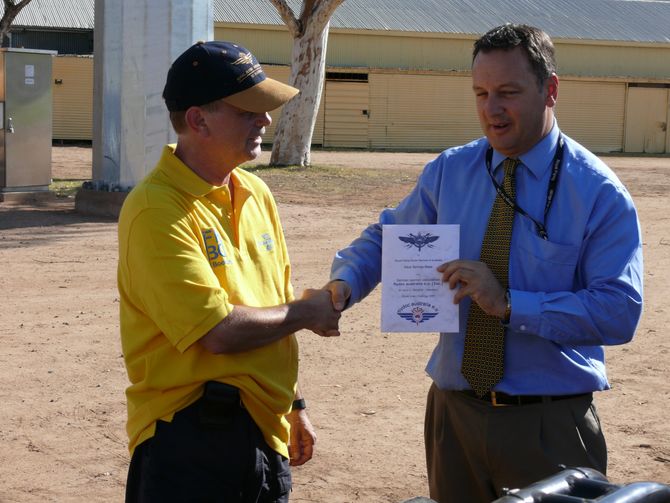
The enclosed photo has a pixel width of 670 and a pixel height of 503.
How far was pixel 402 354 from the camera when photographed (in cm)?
868

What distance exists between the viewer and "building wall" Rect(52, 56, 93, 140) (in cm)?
3834

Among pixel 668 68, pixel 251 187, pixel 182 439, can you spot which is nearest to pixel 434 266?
pixel 251 187

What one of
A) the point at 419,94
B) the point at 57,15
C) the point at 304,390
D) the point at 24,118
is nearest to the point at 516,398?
the point at 304,390

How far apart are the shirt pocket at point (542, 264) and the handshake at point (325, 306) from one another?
607 millimetres

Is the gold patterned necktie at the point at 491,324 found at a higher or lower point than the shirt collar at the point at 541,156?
lower

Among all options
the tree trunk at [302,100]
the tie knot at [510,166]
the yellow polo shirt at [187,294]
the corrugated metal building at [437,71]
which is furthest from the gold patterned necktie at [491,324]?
the corrugated metal building at [437,71]

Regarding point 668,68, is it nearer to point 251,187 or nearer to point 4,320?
point 4,320

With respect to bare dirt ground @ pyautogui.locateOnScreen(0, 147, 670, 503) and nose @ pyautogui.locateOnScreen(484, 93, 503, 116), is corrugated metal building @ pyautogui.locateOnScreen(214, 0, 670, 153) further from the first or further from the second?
nose @ pyautogui.locateOnScreen(484, 93, 503, 116)

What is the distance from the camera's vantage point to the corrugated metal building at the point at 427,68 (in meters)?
42.2

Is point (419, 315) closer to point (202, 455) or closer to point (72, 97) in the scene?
point (202, 455)

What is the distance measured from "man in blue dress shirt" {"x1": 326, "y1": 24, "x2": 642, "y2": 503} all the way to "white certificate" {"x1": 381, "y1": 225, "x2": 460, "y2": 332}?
0.20 feet

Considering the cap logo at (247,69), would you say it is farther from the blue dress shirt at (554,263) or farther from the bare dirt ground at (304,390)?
the bare dirt ground at (304,390)

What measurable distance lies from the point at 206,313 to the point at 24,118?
593 inches

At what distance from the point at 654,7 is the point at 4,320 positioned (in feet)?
162
